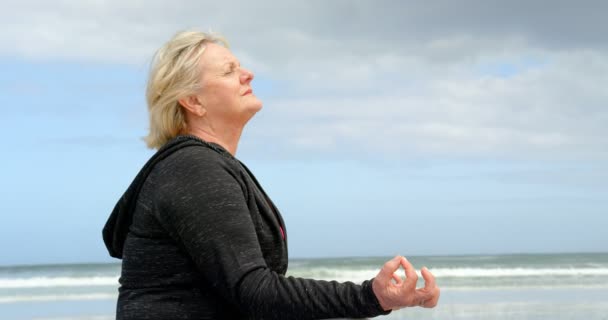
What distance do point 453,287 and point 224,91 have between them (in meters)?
11.2

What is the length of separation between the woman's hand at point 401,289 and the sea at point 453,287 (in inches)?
222

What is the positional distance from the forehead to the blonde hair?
15mm

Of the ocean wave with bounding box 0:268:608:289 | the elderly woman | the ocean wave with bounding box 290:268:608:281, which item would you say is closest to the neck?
the elderly woman

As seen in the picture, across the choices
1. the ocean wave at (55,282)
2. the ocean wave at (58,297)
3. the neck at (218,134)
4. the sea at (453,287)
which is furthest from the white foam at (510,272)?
the neck at (218,134)

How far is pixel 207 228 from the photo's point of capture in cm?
175

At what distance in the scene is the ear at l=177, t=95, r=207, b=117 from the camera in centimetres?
207

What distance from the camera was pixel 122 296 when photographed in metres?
1.98

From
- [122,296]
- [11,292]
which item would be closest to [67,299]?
[11,292]

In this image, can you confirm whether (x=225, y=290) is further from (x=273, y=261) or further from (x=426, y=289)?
(x=426, y=289)

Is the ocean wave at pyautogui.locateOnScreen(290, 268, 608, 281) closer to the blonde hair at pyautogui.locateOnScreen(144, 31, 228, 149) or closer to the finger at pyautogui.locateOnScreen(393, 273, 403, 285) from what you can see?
the blonde hair at pyautogui.locateOnScreen(144, 31, 228, 149)

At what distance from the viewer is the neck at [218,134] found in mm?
2107

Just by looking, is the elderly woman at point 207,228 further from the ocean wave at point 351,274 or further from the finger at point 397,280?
the ocean wave at point 351,274

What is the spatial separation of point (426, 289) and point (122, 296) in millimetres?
781

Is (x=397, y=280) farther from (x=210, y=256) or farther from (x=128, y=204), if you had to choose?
(x=128, y=204)
